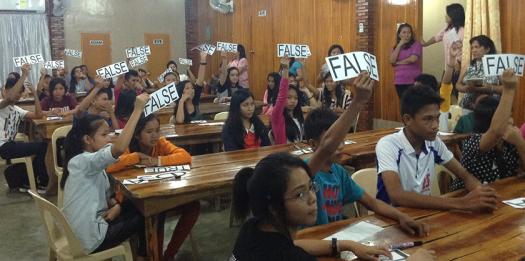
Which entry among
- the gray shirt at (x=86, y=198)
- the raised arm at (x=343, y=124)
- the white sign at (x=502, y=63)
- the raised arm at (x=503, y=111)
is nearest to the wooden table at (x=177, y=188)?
the gray shirt at (x=86, y=198)

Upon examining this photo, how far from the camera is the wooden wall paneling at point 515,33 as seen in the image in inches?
238

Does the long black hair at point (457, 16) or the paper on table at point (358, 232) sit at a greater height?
the long black hair at point (457, 16)

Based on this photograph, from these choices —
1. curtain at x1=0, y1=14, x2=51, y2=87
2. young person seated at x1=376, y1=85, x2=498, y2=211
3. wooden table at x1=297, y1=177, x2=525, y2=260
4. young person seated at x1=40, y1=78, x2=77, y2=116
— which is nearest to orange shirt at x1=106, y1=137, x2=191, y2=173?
young person seated at x1=376, y1=85, x2=498, y2=211

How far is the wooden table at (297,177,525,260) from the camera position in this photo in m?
1.82

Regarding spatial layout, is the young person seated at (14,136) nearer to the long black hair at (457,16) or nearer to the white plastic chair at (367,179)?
the white plastic chair at (367,179)

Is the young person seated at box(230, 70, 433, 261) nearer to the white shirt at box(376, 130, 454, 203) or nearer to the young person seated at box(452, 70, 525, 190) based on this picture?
the white shirt at box(376, 130, 454, 203)

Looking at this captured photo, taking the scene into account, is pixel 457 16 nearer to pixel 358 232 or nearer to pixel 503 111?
pixel 503 111

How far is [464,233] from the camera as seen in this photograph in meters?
2.01

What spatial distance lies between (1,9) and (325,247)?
11360 millimetres

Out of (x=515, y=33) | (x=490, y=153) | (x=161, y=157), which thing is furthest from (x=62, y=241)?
(x=515, y=33)

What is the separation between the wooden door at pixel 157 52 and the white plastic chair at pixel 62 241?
33.8 ft

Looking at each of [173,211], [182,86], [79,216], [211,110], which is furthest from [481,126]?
[211,110]

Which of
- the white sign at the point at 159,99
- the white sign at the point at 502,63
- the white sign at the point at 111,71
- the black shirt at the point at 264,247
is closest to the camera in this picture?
the black shirt at the point at 264,247

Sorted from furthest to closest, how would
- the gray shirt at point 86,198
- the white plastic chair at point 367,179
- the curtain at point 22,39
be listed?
the curtain at point 22,39 → the white plastic chair at point 367,179 → the gray shirt at point 86,198
